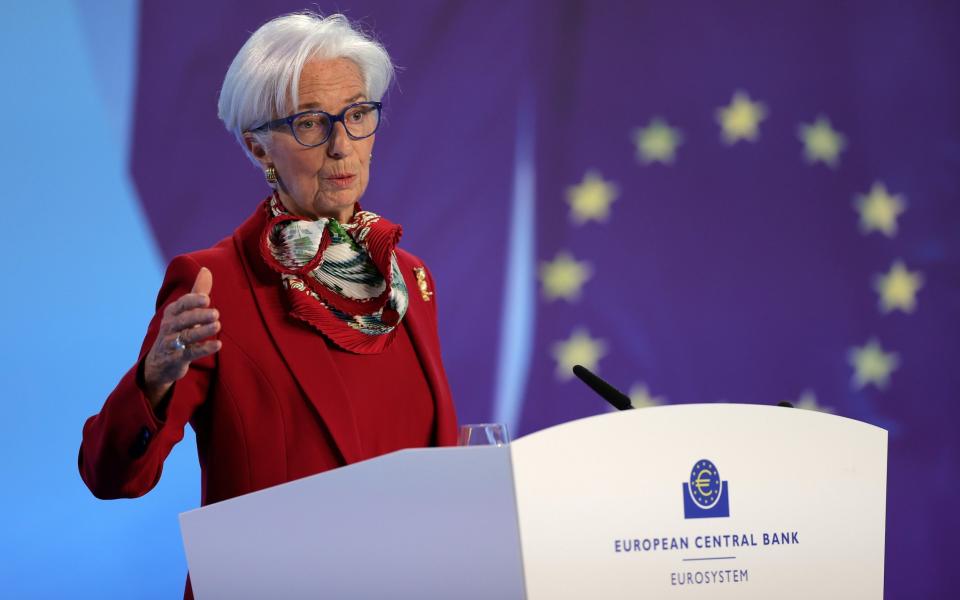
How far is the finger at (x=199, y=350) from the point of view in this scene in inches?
53.8

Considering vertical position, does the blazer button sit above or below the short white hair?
below

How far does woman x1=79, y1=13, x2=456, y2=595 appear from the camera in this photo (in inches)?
65.8

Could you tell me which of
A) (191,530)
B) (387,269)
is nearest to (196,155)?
(387,269)

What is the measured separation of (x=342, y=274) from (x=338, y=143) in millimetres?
233

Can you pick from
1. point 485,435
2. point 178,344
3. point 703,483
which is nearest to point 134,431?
point 178,344

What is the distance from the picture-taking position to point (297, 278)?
1849 millimetres

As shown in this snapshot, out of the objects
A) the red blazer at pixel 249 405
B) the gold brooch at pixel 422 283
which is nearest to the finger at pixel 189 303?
the red blazer at pixel 249 405

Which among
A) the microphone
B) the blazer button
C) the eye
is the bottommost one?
the blazer button

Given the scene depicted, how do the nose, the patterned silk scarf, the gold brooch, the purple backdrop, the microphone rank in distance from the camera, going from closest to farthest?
the microphone
the patterned silk scarf
the nose
the gold brooch
the purple backdrop

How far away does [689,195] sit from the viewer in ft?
11.2

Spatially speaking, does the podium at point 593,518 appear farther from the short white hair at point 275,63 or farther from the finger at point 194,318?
the short white hair at point 275,63

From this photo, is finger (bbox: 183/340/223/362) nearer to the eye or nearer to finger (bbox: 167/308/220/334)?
finger (bbox: 167/308/220/334)

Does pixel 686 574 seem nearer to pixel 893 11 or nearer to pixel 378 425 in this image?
pixel 378 425

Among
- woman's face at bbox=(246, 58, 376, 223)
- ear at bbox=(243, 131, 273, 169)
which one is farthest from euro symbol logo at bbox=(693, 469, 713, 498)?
ear at bbox=(243, 131, 273, 169)
